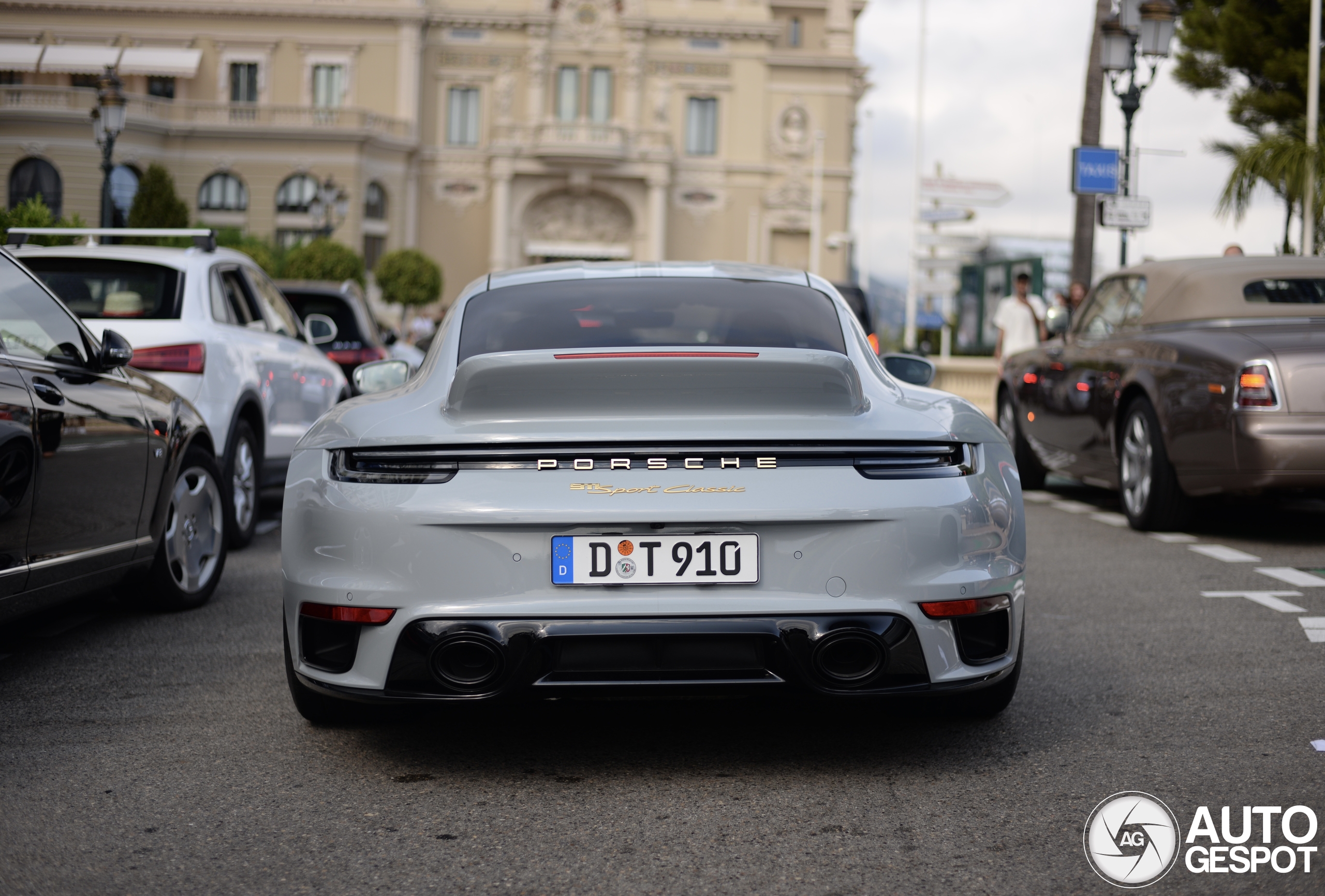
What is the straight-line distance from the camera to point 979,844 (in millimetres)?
3252

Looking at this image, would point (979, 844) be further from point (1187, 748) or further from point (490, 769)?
point (490, 769)

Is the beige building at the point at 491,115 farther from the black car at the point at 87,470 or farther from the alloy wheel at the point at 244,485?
the black car at the point at 87,470

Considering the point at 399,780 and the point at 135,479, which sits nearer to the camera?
the point at 399,780

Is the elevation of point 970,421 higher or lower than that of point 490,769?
higher

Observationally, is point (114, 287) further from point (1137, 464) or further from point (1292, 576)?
point (1292, 576)

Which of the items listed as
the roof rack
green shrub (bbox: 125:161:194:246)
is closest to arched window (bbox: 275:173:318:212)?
green shrub (bbox: 125:161:194:246)

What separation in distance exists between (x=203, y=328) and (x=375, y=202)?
176ft

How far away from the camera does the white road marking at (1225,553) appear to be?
7.82 m

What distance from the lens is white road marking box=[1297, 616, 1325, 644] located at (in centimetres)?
564

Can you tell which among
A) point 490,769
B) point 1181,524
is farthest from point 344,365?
point 490,769

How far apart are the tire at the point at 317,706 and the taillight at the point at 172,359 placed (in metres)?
3.87

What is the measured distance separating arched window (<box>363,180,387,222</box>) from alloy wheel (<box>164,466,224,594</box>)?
5373 centimetres

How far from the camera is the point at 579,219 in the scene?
61656 millimetres

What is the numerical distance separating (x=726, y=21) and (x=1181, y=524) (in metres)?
55.9
